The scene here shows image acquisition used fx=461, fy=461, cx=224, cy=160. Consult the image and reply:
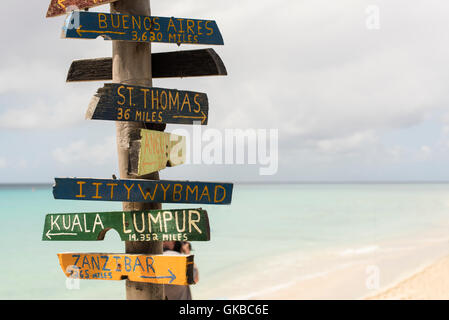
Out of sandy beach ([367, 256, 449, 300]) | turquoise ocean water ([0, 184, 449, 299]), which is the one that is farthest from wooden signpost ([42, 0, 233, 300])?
turquoise ocean water ([0, 184, 449, 299])

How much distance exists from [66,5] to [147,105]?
1.10 metres

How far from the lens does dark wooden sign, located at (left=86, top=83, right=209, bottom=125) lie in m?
3.51

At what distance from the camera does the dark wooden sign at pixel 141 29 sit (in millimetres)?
3596

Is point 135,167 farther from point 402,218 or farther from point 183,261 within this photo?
point 402,218

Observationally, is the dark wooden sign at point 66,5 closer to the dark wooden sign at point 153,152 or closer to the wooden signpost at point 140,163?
the wooden signpost at point 140,163

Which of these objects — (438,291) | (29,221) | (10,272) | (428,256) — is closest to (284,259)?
(428,256)

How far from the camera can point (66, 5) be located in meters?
3.81

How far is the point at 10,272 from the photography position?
21.3m

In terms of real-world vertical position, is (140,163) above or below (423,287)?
above

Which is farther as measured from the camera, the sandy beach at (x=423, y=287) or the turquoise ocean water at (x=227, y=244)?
the turquoise ocean water at (x=227, y=244)

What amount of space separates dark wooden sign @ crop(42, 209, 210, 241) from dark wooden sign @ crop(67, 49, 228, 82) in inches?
50.4

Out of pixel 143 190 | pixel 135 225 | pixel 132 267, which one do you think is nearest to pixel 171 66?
pixel 143 190

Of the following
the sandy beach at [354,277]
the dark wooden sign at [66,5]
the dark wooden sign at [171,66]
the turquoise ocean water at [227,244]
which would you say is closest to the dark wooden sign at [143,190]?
the dark wooden sign at [171,66]

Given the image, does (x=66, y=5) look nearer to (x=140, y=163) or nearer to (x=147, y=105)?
(x=147, y=105)
